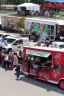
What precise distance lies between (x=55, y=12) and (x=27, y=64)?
136ft

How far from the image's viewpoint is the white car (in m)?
28.1

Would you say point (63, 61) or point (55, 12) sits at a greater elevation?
point (63, 61)

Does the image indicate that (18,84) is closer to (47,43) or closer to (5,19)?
(47,43)

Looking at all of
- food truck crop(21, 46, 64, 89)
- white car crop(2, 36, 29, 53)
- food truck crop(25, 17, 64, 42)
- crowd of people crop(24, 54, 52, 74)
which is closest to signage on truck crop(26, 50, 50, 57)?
food truck crop(21, 46, 64, 89)

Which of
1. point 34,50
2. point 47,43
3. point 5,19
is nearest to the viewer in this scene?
point 34,50

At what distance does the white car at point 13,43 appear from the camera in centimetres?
2808

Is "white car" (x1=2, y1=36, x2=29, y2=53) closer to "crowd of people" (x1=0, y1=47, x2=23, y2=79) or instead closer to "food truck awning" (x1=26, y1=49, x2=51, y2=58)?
"crowd of people" (x1=0, y1=47, x2=23, y2=79)

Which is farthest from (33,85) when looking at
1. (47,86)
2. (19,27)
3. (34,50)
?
(19,27)

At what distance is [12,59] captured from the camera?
22.7 metres

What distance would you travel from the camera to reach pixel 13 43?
28.5 m

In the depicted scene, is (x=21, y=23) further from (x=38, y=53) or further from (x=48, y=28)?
(x=38, y=53)

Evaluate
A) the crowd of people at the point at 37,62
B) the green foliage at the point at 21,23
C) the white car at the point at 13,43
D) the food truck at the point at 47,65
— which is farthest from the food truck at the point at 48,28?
the crowd of people at the point at 37,62

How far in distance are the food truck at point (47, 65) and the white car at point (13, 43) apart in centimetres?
733

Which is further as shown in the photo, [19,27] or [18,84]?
[19,27]
